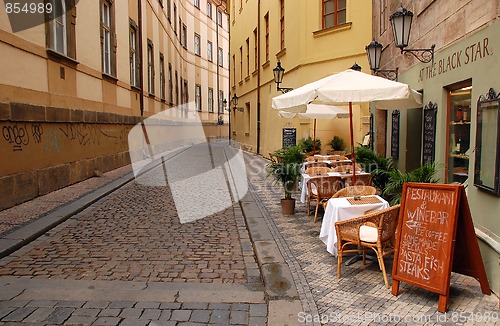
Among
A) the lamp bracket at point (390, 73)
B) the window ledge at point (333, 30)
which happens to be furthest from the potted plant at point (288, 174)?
the window ledge at point (333, 30)

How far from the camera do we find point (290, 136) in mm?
14883

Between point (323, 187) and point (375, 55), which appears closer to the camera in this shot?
point (323, 187)

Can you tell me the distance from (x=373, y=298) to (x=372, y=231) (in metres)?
0.78

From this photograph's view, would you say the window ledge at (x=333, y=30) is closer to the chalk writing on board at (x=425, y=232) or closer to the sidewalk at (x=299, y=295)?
the sidewalk at (x=299, y=295)

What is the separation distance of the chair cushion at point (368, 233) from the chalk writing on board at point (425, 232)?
43 centimetres

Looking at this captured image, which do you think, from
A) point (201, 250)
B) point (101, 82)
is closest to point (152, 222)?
point (201, 250)

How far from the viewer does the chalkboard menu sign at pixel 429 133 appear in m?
6.32

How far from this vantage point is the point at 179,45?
3164 cm

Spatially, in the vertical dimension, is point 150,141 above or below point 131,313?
above

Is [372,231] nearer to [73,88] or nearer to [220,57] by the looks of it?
[73,88]

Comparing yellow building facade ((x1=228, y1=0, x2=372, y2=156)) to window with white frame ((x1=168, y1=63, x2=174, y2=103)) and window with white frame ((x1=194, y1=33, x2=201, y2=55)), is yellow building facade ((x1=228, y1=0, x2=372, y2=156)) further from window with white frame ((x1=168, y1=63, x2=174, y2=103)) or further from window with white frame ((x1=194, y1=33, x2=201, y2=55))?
window with white frame ((x1=194, y1=33, x2=201, y2=55))

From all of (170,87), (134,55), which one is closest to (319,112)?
(134,55)

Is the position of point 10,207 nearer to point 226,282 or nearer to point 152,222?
point 152,222

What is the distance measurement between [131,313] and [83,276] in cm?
119
